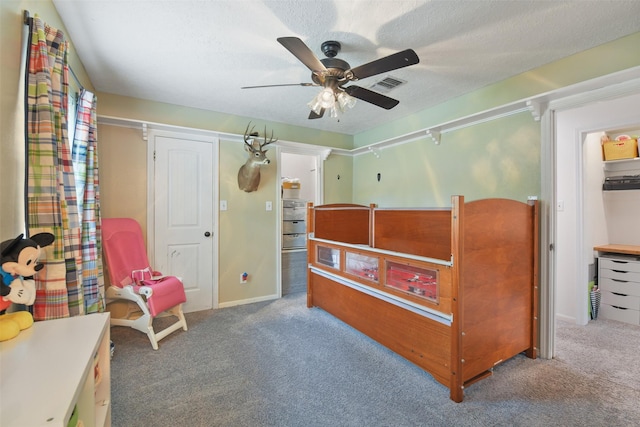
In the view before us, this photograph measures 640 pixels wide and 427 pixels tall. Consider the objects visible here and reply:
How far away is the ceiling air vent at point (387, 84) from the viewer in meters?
2.52

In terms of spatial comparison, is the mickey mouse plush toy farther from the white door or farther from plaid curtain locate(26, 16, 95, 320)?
the white door

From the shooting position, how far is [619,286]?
9.96 ft

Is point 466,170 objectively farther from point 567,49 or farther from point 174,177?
point 174,177

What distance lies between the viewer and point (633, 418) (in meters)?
1.61

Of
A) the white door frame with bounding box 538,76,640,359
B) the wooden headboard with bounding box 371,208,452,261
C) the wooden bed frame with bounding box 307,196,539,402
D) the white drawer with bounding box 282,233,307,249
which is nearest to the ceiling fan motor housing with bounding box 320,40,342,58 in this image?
the wooden bed frame with bounding box 307,196,539,402

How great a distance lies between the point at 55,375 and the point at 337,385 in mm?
1561

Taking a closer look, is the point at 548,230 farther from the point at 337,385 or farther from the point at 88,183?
the point at 88,183

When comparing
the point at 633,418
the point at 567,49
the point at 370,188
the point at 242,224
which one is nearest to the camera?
the point at 633,418

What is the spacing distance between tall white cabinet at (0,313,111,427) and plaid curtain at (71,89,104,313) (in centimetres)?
102

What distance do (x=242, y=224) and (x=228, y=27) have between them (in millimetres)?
2226

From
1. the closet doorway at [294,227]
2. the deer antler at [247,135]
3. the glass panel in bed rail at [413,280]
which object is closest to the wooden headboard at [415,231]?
the glass panel in bed rail at [413,280]

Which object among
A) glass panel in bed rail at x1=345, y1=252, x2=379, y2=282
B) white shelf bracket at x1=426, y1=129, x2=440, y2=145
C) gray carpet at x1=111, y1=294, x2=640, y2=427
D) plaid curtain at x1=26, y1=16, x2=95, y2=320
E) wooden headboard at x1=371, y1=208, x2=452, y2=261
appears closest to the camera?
plaid curtain at x1=26, y1=16, x2=95, y2=320

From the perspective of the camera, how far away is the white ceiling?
1654 millimetres

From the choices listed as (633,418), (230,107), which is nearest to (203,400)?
(633,418)
